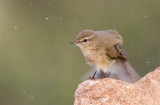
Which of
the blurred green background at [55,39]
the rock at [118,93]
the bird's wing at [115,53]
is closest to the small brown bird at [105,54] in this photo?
the bird's wing at [115,53]

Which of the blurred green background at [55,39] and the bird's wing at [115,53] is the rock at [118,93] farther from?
the blurred green background at [55,39]

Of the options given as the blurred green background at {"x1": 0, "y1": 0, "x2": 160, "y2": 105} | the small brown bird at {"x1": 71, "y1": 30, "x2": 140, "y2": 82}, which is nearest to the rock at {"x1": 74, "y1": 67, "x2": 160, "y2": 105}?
the small brown bird at {"x1": 71, "y1": 30, "x2": 140, "y2": 82}

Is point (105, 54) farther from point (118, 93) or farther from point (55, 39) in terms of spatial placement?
point (55, 39)

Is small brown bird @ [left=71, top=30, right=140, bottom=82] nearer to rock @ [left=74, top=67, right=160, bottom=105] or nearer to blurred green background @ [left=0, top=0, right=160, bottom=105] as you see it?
rock @ [left=74, top=67, right=160, bottom=105]

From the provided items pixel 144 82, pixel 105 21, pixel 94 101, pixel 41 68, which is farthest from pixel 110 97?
pixel 41 68

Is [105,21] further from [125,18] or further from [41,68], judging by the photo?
[41,68]
